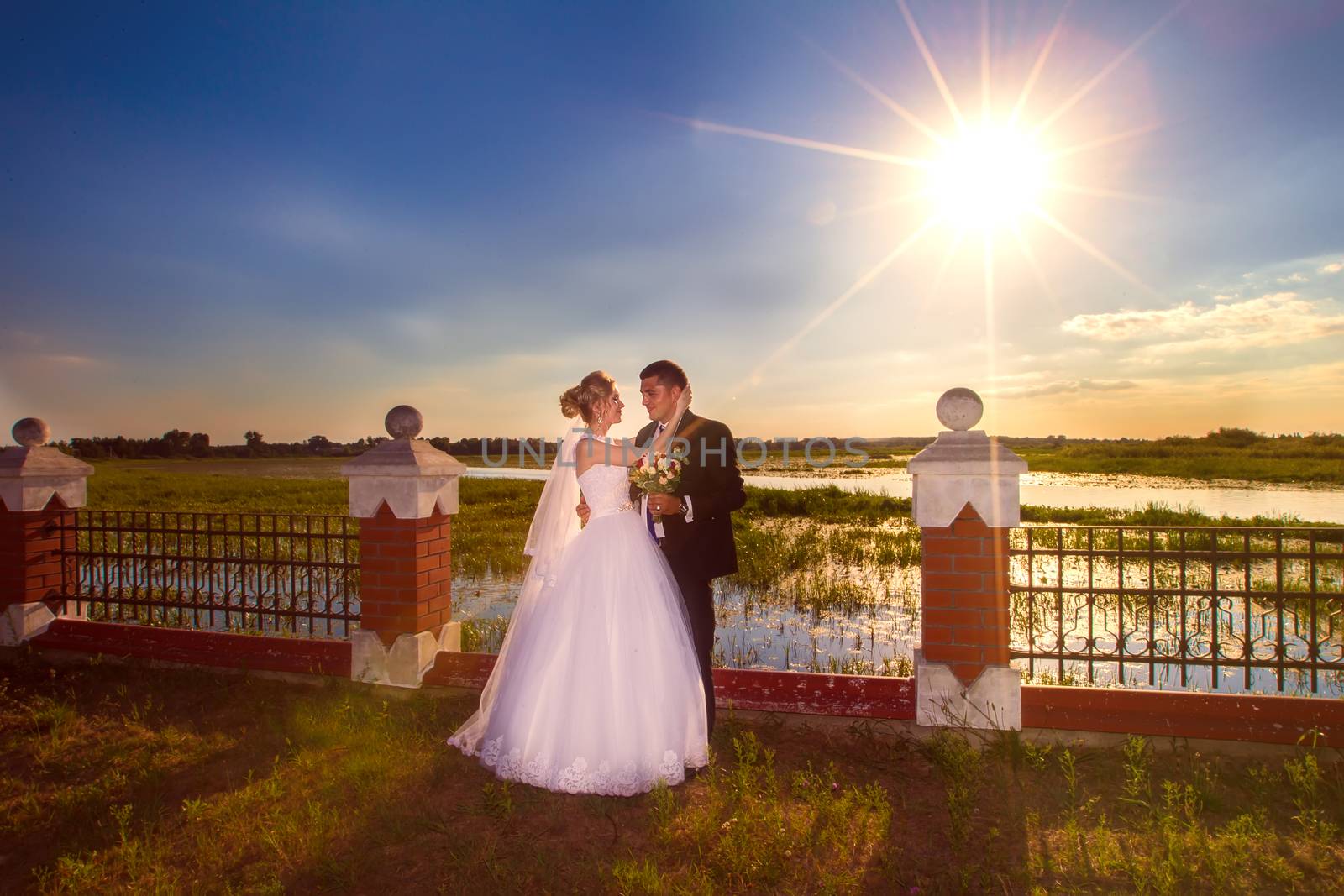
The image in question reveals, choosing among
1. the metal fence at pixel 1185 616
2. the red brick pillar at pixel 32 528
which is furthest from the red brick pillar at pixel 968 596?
the red brick pillar at pixel 32 528

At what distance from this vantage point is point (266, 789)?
4.04m

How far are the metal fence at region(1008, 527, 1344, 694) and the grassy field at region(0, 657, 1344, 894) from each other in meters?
0.90

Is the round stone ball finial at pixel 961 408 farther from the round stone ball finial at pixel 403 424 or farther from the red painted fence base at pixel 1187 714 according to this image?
the round stone ball finial at pixel 403 424

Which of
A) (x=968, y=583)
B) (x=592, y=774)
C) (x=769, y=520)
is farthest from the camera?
(x=769, y=520)

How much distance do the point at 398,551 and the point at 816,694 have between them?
3382 millimetres

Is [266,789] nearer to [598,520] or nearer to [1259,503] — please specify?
[598,520]

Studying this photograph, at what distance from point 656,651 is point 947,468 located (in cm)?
228

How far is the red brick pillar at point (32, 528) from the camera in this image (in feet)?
22.2

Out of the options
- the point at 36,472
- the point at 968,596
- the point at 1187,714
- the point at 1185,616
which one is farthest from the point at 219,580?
the point at 1185,616

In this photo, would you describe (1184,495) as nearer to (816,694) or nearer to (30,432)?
(816,694)

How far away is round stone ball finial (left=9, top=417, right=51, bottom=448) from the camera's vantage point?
693 centimetres

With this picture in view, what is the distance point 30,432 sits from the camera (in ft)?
22.8

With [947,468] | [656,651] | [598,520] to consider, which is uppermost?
[947,468]

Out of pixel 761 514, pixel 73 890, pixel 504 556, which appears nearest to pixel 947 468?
pixel 73 890
